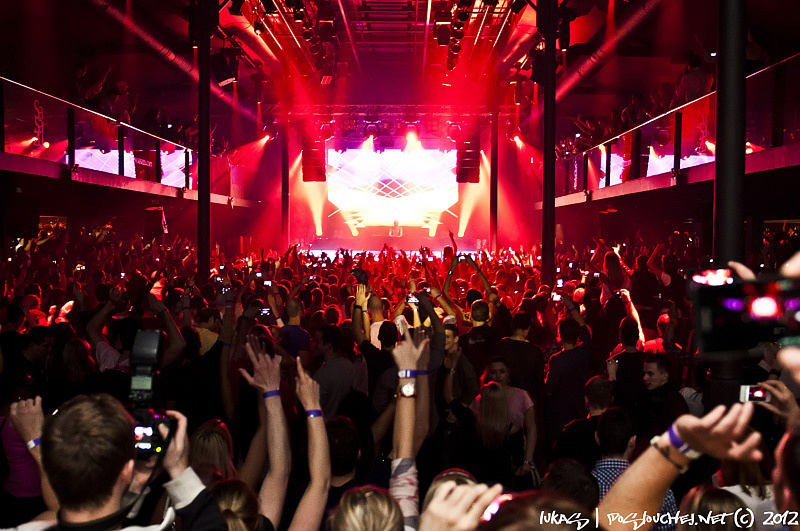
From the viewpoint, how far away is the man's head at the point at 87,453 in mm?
1985

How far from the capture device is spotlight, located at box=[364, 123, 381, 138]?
2615 centimetres

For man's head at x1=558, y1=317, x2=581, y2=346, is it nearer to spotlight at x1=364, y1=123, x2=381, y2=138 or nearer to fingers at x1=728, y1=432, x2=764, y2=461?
fingers at x1=728, y1=432, x2=764, y2=461

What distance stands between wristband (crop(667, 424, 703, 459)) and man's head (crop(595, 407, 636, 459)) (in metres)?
1.87

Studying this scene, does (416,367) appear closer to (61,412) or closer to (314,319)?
(61,412)

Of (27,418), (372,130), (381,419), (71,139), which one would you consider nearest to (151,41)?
(71,139)

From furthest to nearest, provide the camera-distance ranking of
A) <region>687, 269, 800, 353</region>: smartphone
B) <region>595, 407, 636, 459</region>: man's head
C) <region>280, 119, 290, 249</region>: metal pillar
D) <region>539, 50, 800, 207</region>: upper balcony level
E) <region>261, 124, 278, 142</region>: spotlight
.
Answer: <region>261, 124, 278, 142</region>: spotlight
<region>280, 119, 290, 249</region>: metal pillar
<region>539, 50, 800, 207</region>: upper balcony level
<region>595, 407, 636, 459</region>: man's head
<region>687, 269, 800, 353</region>: smartphone

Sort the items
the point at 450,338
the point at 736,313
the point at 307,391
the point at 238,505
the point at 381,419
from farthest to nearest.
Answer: the point at 450,338 → the point at 381,419 → the point at 307,391 → the point at 238,505 → the point at 736,313

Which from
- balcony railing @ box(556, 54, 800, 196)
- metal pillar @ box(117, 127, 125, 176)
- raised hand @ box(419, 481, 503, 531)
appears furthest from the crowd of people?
metal pillar @ box(117, 127, 125, 176)

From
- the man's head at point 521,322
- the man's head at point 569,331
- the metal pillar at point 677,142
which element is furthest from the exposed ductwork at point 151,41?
the man's head at point 569,331

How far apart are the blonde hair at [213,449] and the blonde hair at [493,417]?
1711mm

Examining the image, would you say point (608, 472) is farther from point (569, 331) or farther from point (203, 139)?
point (203, 139)

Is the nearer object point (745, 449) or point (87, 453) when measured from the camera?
point (745, 449)

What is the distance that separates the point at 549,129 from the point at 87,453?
11.2m

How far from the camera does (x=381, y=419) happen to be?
4793mm
